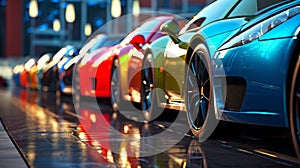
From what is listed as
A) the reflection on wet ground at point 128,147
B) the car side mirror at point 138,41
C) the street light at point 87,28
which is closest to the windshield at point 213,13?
the reflection on wet ground at point 128,147

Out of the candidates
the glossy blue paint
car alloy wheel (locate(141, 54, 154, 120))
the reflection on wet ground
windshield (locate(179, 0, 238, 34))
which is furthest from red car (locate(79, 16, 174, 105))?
the glossy blue paint

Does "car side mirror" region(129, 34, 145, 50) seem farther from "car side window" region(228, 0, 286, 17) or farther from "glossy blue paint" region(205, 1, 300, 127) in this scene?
"glossy blue paint" region(205, 1, 300, 127)

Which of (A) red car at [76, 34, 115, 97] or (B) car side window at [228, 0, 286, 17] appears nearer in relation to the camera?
(B) car side window at [228, 0, 286, 17]

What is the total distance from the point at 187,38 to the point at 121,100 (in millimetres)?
3244

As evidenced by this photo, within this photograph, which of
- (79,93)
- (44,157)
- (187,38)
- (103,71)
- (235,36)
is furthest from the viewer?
(79,93)

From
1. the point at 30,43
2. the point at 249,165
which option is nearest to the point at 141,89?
the point at 249,165

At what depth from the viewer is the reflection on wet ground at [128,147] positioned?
4.88m

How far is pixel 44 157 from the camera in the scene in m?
5.08

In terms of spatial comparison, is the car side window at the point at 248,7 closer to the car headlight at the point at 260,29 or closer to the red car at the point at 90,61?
the car headlight at the point at 260,29

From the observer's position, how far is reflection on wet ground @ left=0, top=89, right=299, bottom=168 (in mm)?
4883

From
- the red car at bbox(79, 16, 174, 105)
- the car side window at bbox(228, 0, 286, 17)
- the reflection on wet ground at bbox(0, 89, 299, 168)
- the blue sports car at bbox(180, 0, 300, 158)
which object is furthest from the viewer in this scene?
the red car at bbox(79, 16, 174, 105)

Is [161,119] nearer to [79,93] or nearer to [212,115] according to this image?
[212,115]

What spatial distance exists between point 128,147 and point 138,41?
3.75 metres

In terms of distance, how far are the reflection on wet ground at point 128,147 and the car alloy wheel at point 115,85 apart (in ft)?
5.74
